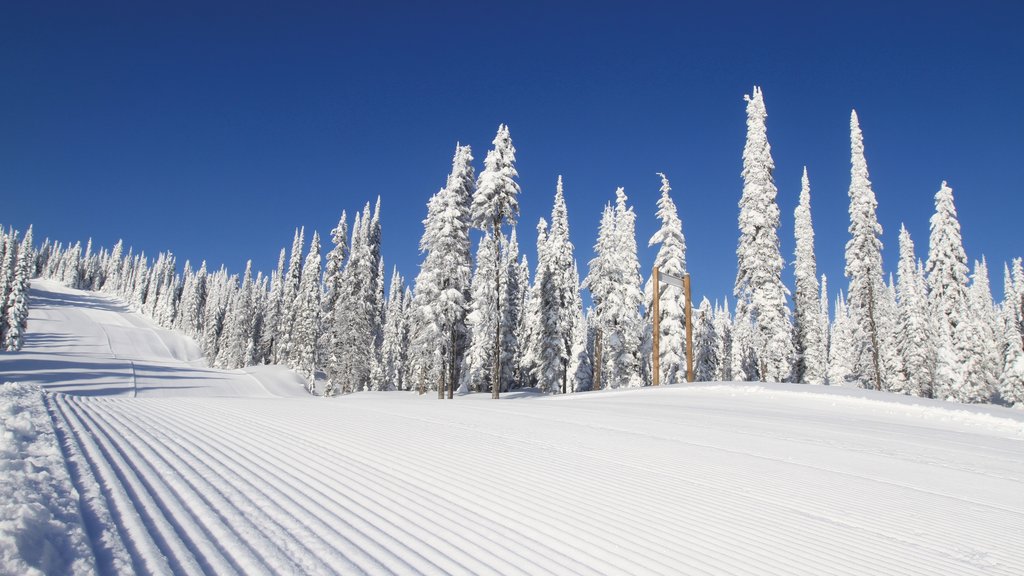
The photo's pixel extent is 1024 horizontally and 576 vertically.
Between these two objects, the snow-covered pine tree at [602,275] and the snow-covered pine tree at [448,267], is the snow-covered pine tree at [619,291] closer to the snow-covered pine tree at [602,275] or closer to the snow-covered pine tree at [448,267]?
the snow-covered pine tree at [602,275]

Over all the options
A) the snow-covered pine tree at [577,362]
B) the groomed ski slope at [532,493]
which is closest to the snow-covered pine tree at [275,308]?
the snow-covered pine tree at [577,362]

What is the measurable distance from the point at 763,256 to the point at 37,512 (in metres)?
34.1

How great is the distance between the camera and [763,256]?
105ft

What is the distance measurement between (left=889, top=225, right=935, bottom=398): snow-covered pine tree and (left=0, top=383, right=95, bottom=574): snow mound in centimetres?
5466

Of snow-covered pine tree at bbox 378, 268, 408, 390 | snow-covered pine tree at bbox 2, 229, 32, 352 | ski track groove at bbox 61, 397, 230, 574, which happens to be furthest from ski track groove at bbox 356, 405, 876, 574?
snow-covered pine tree at bbox 2, 229, 32, 352

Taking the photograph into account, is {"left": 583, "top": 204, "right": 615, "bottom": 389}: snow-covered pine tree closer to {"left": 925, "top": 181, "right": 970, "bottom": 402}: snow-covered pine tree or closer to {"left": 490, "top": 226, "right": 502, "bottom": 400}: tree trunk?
{"left": 490, "top": 226, "right": 502, "bottom": 400}: tree trunk

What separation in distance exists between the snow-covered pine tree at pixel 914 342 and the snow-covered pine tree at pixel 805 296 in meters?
7.64

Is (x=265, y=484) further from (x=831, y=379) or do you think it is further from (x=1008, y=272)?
(x=1008, y=272)

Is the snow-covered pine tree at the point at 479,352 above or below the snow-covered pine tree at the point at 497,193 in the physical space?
below

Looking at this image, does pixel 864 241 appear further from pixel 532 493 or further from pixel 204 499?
pixel 204 499

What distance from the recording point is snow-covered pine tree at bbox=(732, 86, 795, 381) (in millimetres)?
31594

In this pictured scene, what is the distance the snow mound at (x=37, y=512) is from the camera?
3.02m

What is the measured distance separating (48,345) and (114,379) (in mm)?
35778

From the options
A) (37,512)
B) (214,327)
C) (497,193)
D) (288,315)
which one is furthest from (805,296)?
(214,327)
